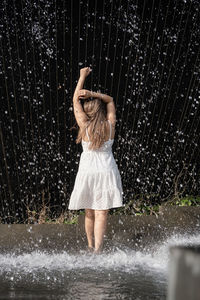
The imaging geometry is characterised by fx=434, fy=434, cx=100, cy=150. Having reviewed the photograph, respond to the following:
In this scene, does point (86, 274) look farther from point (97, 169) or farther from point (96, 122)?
point (96, 122)

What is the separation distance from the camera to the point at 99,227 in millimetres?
4062

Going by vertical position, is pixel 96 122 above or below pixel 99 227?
above

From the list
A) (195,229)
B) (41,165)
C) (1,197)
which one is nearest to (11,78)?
(41,165)

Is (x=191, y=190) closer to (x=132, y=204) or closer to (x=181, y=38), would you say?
(x=132, y=204)

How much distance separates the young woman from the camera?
4059mm

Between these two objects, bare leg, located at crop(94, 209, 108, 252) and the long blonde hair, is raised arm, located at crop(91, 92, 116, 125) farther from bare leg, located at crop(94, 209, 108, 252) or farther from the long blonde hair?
bare leg, located at crop(94, 209, 108, 252)

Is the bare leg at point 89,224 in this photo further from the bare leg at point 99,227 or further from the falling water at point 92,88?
the falling water at point 92,88

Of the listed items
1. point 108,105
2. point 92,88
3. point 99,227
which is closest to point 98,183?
point 99,227

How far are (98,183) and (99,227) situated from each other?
0.41m

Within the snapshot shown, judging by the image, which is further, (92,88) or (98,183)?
(92,88)

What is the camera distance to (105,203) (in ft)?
13.5

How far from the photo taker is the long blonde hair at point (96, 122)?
4020mm

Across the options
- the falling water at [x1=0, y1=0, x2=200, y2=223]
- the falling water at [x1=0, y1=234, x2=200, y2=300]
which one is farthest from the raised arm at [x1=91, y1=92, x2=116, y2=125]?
the falling water at [x1=0, y1=0, x2=200, y2=223]

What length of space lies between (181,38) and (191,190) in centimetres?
240
